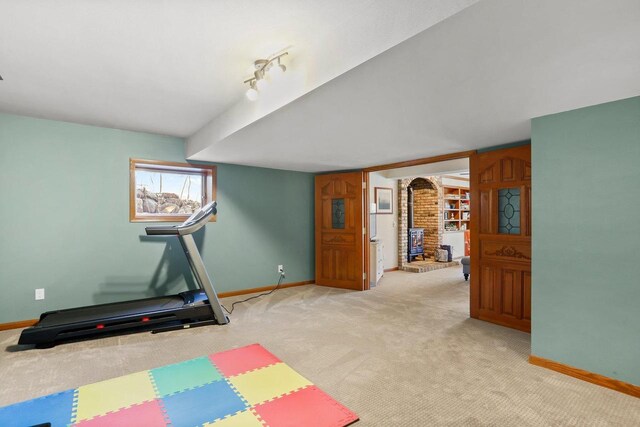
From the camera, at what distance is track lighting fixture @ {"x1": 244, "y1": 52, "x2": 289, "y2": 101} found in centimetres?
202

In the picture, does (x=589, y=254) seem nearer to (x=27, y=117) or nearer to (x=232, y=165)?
(x=232, y=165)

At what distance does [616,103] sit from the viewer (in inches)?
87.0

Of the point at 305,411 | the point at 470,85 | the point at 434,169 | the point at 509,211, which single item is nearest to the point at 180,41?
the point at 470,85

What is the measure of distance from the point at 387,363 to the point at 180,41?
2.76m

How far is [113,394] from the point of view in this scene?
2166 mm

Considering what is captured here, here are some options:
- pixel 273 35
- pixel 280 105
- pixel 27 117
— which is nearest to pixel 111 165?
pixel 27 117

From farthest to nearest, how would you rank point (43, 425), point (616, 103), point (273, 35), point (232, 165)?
point (232, 165) < point (616, 103) < point (273, 35) < point (43, 425)

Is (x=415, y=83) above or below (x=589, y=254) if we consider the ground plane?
above

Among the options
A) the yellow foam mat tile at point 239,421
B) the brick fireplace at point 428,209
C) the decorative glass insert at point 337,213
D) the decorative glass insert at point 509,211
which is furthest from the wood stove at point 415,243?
the yellow foam mat tile at point 239,421

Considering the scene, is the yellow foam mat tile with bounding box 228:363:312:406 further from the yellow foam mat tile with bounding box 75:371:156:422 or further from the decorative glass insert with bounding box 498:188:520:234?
the decorative glass insert with bounding box 498:188:520:234

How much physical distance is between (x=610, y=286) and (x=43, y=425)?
365 centimetres

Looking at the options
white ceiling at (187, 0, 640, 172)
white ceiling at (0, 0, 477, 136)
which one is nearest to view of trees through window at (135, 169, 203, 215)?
white ceiling at (187, 0, 640, 172)

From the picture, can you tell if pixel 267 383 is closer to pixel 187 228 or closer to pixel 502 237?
pixel 187 228

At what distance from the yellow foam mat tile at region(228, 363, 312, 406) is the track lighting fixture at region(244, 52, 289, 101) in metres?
2.08
